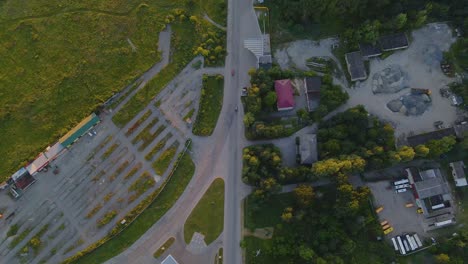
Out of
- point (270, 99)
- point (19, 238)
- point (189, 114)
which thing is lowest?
point (19, 238)

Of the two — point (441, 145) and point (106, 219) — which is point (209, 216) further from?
point (441, 145)

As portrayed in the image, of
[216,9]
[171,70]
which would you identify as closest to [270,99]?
[171,70]

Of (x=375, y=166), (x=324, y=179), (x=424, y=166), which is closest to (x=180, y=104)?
(x=324, y=179)

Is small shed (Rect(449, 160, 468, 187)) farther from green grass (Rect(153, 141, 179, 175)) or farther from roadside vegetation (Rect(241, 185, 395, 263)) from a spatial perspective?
green grass (Rect(153, 141, 179, 175))

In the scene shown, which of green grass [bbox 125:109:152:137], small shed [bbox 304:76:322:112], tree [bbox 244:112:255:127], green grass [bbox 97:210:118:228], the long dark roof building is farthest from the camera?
green grass [bbox 125:109:152:137]

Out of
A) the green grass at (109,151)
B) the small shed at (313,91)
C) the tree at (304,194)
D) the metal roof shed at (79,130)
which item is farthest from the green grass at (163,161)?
the small shed at (313,91)

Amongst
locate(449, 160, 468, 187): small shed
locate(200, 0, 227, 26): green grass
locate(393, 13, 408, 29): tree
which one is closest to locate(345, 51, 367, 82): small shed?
locate(393, 13, 408, 29): tree

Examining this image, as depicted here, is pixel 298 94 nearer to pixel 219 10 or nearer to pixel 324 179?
pixel 324 179
